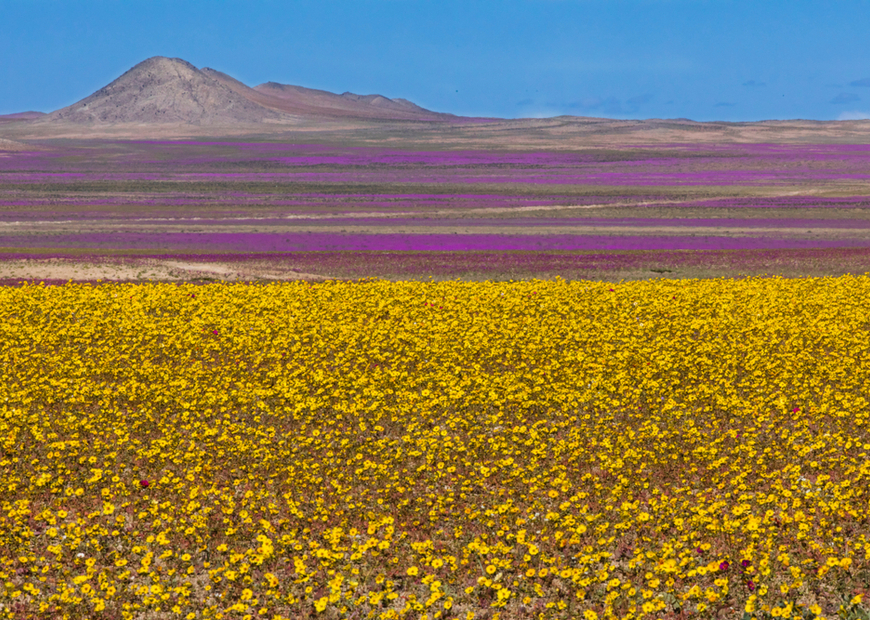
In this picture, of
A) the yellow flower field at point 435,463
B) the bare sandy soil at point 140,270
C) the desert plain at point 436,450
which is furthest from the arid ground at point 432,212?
the yellow flower field at point 435,463

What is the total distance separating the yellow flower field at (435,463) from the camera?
859cm

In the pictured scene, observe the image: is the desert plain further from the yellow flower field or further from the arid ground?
the arid ground

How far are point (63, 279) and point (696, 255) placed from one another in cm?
2609

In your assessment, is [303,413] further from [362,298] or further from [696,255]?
[696,255]

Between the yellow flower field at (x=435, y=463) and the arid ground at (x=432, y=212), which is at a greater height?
the arid ground at (x=432, y=212)

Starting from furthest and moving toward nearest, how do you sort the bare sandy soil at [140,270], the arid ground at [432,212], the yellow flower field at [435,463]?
the arid ground at [432,212] → the bare sandy soil at [140,270] → the yellow flower field at [435,463]

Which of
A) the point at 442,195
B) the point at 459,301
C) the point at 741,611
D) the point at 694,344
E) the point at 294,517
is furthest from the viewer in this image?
the point at 442,195

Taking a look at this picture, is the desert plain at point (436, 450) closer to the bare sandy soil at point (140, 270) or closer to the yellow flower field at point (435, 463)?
the yellow flower field at point (435, 463)

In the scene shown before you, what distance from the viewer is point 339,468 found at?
457 inches

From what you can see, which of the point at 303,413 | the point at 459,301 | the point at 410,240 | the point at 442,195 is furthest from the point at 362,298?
the point at 442,195

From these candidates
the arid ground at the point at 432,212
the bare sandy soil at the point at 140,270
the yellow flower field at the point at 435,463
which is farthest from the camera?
the arid ground at the point at 432,212

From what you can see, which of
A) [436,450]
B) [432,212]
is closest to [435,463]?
[436,450]

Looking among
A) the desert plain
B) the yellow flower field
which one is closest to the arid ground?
the desert plain

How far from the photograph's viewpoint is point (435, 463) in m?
11.8
